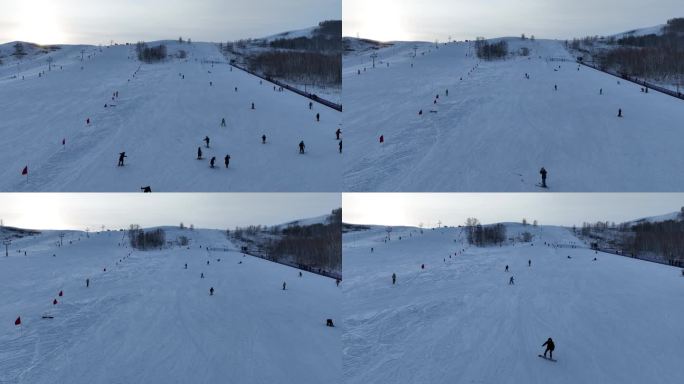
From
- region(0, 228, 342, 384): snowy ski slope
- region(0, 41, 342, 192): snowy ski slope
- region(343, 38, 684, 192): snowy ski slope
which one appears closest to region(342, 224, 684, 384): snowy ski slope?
region(0, 228, 342, 384): snowy ski slope

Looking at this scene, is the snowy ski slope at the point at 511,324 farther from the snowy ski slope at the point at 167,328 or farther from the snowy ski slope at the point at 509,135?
the snowy ski slope at the point at 509,135

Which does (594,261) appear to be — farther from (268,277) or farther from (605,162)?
(268,277)

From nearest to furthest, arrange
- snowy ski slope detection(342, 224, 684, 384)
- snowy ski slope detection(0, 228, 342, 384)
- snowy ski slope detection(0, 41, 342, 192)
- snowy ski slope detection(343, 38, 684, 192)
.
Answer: snowy ski slope detection(342, 224, 684, 384) → snowy ski slope detection(0, 228, 342, 384) → snowy ski slope detection(343, 38, 684, 192) → snowy ski slope detection(0, 41, 342, 192)

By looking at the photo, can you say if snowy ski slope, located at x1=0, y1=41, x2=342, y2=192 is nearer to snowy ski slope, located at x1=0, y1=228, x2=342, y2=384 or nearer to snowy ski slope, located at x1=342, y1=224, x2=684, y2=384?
snowy ski slope, located at x1=0, y1=228, x2=342, y2=384

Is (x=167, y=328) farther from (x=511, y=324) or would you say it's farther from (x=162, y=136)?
(x=511, y=324)

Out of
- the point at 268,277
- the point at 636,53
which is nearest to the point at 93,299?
the point at 268,277

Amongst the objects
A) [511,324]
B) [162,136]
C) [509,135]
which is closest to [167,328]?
[162,136]

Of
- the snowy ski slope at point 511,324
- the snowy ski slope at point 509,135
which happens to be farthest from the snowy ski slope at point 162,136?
the snowy ski slope at point 511,324
